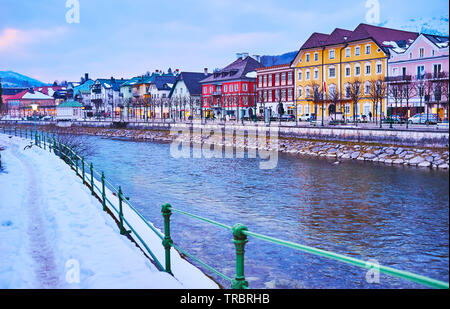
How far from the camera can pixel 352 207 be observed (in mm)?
16094

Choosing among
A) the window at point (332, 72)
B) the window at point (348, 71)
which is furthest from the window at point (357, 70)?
the window at point (332, 72)

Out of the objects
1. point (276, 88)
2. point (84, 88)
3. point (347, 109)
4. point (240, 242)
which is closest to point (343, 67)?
point (347, 109)

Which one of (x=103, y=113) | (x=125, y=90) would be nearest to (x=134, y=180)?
(x=125, y=90)

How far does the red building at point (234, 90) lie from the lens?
67062 millimetres

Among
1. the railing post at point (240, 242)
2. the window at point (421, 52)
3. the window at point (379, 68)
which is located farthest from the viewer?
the window at point (379, 68)

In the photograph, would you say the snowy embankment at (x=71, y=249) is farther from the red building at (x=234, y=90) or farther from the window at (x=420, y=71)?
the red building at (x=234, y=90)

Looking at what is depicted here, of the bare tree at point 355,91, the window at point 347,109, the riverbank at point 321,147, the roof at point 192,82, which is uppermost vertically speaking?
the roof at point 192,82

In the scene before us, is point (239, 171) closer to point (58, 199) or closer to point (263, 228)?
point (263, 228)

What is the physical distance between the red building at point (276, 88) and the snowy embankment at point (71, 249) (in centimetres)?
4910

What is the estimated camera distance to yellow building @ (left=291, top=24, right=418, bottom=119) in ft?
160

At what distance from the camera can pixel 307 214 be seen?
15.2 metres

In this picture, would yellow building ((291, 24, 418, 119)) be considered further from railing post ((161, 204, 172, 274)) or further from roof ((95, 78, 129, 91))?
roof ((95, 78, 129, 91))
